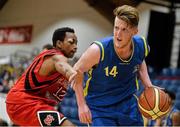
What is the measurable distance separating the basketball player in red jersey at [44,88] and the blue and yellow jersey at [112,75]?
0.14 meters

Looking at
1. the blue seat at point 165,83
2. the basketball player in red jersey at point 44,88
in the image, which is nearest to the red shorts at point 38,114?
the basketball player in red jersey at point 44,88

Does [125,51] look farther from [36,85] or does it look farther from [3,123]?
[3,123]

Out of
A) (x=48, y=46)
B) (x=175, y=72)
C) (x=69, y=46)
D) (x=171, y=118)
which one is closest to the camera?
(x=69, y=46)

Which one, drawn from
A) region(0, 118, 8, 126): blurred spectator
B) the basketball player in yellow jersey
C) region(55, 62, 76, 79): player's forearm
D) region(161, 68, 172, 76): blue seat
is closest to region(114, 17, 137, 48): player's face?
the basketball player in yellow jersey

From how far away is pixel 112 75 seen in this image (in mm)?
1854

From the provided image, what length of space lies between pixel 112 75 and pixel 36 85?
35cm

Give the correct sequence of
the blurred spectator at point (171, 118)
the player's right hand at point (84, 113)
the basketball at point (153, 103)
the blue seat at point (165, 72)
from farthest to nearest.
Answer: the blue seat at point (165, 72)
the blurred spectator at point (171, 118)
the basketball at point (153, 103)
the player's right hand at point (84, 113)

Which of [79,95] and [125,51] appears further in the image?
[125,51]

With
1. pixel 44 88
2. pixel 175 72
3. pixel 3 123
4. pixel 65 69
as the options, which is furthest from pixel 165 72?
pixel 65 69

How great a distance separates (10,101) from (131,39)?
0.62 m

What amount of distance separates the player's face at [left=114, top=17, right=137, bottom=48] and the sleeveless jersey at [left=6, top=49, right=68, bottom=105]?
0.91 ft

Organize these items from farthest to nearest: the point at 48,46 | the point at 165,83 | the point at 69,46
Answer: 1. the point at 165,83
2. the point at 48,46
3. the point at 69,46

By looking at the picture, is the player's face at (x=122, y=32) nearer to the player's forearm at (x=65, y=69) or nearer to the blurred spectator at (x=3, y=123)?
the player's forearm at (x=65, y=69)

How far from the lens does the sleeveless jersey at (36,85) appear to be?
187cm
